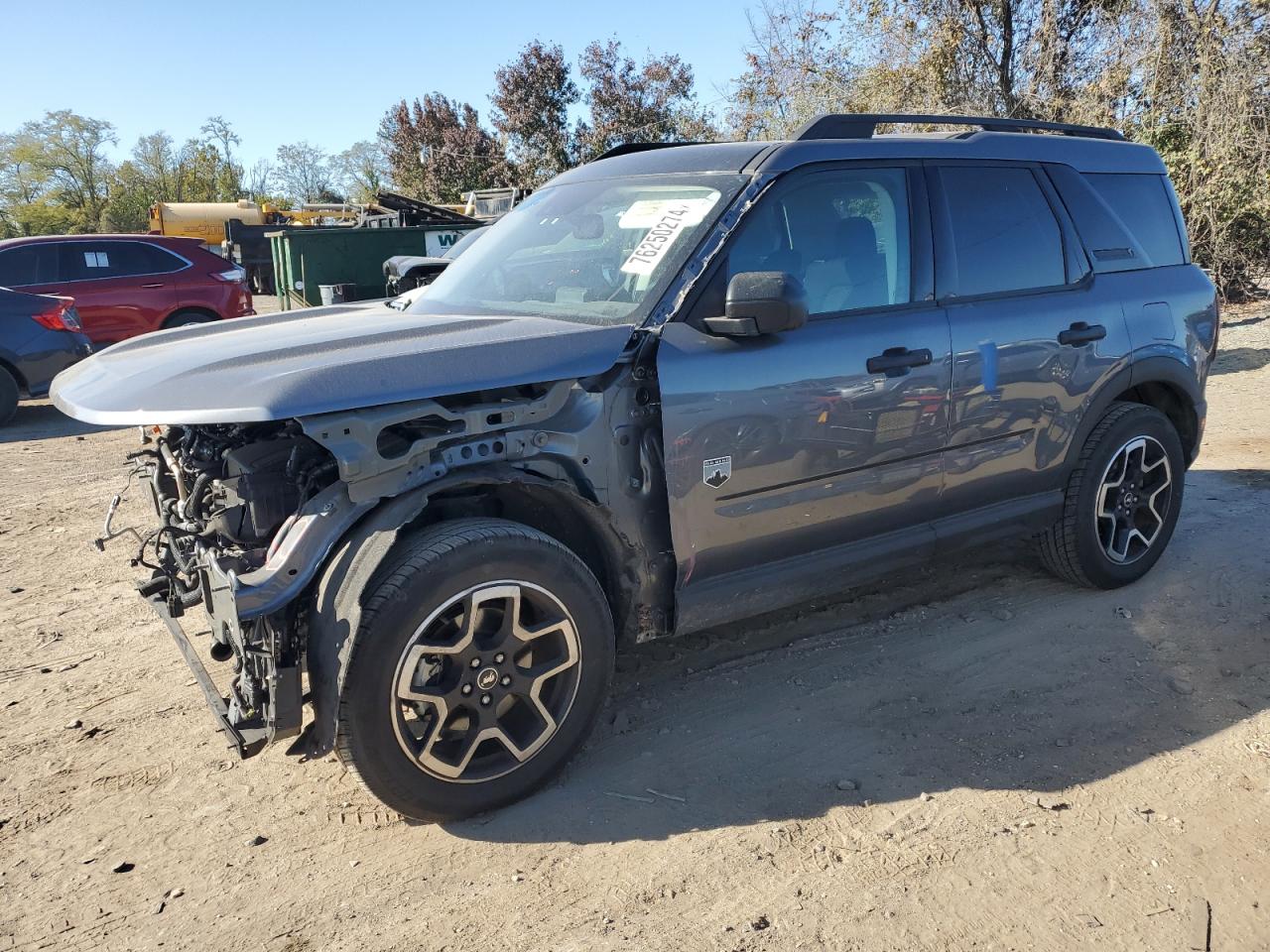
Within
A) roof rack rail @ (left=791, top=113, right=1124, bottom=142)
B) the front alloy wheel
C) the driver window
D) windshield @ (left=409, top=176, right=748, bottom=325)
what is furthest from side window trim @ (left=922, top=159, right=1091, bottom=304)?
the front alloy wheel

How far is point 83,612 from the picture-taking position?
4641mm

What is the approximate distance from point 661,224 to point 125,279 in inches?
394

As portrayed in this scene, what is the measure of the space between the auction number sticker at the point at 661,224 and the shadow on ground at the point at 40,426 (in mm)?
6950

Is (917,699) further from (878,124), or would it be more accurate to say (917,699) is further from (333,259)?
(333,259)

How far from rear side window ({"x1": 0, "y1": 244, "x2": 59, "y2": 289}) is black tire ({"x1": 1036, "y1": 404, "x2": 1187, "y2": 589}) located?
11.0 m

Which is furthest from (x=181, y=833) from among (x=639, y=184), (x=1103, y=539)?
(x=1103, y=539)

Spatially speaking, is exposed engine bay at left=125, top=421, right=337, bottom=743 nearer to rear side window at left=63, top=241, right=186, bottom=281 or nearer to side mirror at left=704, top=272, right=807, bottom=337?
side mirror at left=704, top=272, right=807, bottom=337

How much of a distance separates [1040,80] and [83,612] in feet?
48.8

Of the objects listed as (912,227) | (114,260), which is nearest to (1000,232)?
(912,227)

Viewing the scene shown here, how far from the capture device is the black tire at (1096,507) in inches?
177

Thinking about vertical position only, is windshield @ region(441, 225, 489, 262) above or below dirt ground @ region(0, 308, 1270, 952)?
above

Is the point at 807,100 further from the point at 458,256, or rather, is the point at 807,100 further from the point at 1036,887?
the point at 1036,887

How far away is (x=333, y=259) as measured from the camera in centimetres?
1145

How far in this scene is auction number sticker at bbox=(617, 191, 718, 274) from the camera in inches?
136
